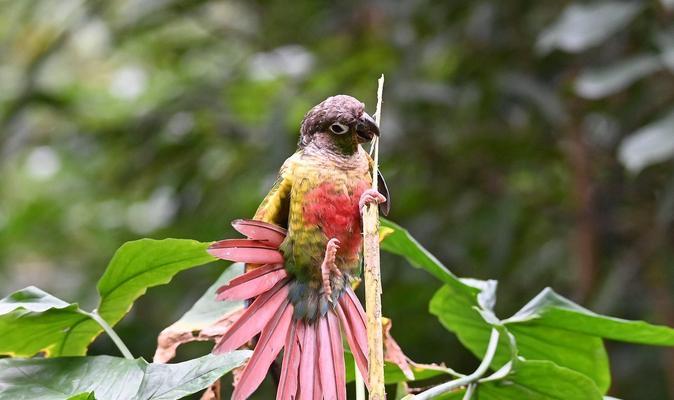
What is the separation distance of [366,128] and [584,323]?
10.4 inches

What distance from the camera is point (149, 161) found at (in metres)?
2.17

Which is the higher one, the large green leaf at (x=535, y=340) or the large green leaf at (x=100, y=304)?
the large green leaf at (x=100, y=304)

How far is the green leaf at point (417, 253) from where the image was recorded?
787 mm

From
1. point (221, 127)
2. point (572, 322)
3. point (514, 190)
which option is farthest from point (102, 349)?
point (572, 322)

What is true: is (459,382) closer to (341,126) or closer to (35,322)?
(341,126)

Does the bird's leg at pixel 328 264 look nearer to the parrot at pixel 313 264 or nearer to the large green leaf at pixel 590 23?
the parrot at pixel 313 264

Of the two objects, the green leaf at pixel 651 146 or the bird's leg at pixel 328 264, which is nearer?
the bird's leg at pixel 328 264

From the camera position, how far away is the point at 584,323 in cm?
77

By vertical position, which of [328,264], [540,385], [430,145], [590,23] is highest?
[590,23]

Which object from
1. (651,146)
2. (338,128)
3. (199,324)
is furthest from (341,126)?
(651,146)

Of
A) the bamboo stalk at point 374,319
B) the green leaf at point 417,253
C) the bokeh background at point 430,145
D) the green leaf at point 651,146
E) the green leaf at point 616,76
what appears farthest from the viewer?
the bokeh background at point 430,145

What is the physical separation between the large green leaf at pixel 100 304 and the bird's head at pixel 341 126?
0.13m

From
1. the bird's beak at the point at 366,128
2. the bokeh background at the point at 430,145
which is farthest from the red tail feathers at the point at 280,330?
the bokeh background at the point at 430,145

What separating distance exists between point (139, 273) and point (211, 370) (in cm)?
19
